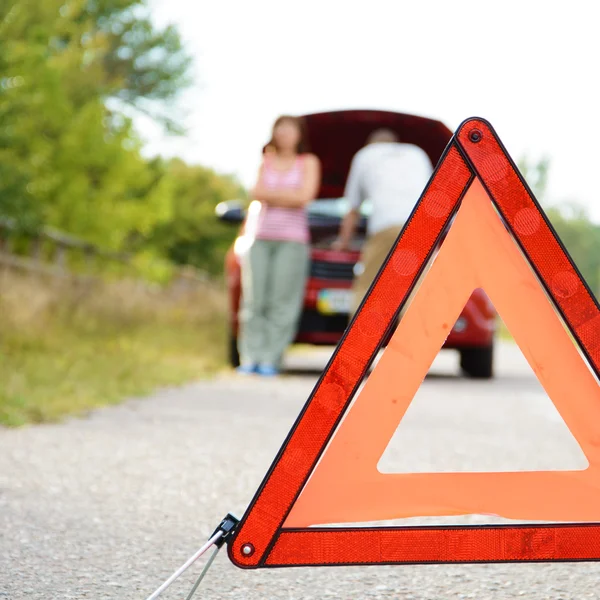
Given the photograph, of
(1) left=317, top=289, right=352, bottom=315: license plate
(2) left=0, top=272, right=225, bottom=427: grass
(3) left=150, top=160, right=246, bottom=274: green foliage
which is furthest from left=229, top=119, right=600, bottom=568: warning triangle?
(3) left=150, top=160, right=246, bottom=274: green foliage

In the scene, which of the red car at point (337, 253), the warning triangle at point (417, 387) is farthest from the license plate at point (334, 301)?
the warning triangle at point (417, 387)

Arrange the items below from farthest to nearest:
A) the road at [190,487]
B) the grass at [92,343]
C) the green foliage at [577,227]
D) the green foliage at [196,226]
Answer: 1. the green foliage at [577,227]
2. the green foliage at [196,226]
3. the grass at [92,343]
4. the road at [190,487]

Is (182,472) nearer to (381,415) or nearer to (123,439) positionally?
(123,439)

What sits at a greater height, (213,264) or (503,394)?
(503,394)

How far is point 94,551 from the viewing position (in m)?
2.94

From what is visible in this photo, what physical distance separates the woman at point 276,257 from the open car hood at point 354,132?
3.52 feet

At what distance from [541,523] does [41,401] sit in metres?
4.03

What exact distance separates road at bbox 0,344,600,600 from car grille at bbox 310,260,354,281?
6.65 feet

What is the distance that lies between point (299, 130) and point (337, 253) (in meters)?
1.21

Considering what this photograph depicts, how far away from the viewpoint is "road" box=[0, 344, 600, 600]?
2.68 meters

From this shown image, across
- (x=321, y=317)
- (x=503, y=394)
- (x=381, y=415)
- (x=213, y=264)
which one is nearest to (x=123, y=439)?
(x=381, y=415)

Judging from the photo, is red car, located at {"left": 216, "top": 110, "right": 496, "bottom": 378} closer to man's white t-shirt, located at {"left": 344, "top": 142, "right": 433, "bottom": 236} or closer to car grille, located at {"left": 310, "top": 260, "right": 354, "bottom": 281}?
car grille, located at {"left": 310, "top": 260, "right": 354, "bottom": 281}

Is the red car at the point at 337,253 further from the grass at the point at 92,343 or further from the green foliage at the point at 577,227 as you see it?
the green foliage at the point at 577,227

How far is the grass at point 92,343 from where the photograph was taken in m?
6.28
